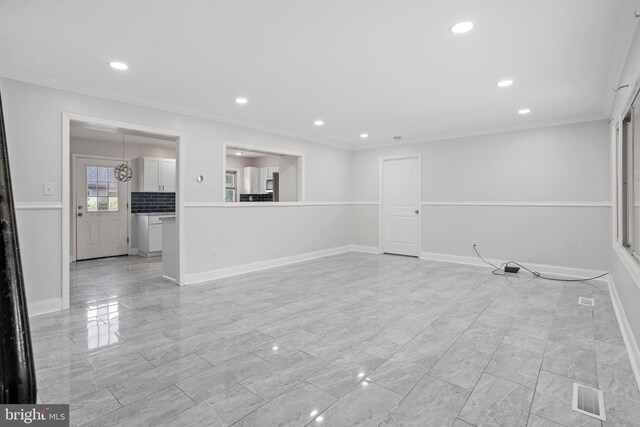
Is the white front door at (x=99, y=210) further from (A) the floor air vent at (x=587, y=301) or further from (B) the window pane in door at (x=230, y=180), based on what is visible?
(A) the floor air vent at (x=587, y=301)

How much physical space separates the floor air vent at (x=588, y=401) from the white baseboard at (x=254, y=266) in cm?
416

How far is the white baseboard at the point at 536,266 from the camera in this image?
192 inches

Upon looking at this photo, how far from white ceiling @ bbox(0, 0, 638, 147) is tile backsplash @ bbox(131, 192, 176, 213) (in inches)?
154

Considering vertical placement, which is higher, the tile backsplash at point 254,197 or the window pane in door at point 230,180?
the window pane in door at point 230,180

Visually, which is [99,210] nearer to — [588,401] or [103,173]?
[103,173]

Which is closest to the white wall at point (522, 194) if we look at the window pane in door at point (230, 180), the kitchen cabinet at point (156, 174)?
the window pane in door at point (230, 180)

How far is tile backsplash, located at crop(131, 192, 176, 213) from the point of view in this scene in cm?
752

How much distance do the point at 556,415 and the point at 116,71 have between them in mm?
4299

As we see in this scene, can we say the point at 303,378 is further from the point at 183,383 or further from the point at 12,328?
the point at 12,328

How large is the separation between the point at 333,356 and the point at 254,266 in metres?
3.25

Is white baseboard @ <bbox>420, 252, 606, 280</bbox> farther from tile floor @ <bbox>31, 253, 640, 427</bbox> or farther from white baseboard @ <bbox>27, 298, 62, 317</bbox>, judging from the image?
white baseboard @ <bbox>27, 298, 62, 317</bbox>

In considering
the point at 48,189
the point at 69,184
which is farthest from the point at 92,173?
the point at 48,189

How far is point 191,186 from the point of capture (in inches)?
182

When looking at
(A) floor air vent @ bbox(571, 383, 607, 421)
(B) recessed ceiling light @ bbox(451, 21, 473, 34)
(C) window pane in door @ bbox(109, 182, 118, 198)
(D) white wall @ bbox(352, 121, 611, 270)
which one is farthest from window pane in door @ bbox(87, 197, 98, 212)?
(A) floor air vent @ bbox(571, 383, 607, 421)
